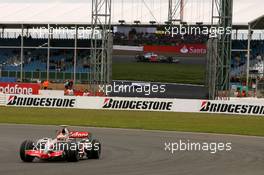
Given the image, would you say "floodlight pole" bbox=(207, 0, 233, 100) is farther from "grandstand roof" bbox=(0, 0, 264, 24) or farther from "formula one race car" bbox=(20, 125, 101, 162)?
"formula one race car" bbox=(20, 125, 101, 162)

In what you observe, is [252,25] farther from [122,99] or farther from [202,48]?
[122,99]

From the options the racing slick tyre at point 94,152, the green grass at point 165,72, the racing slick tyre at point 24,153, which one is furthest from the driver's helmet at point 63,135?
the green grass at point 165,72

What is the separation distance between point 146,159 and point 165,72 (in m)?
29.1

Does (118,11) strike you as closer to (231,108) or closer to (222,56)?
→ (222,56)

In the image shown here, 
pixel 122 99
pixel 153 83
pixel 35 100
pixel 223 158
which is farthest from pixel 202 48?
pixel 223 158

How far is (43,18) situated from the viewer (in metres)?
62.5

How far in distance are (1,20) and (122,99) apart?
80.4 feet

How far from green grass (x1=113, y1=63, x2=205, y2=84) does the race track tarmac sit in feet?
67.2

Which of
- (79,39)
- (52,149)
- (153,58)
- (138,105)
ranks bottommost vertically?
(138,105)

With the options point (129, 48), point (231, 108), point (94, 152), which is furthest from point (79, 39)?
point (94, 152)

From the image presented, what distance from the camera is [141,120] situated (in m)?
34.5

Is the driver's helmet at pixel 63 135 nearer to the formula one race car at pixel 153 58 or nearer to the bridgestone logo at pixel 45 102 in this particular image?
the bridgestone logo at pixel 45 102

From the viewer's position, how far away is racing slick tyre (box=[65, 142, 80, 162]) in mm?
15617

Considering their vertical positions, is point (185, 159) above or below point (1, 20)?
below
